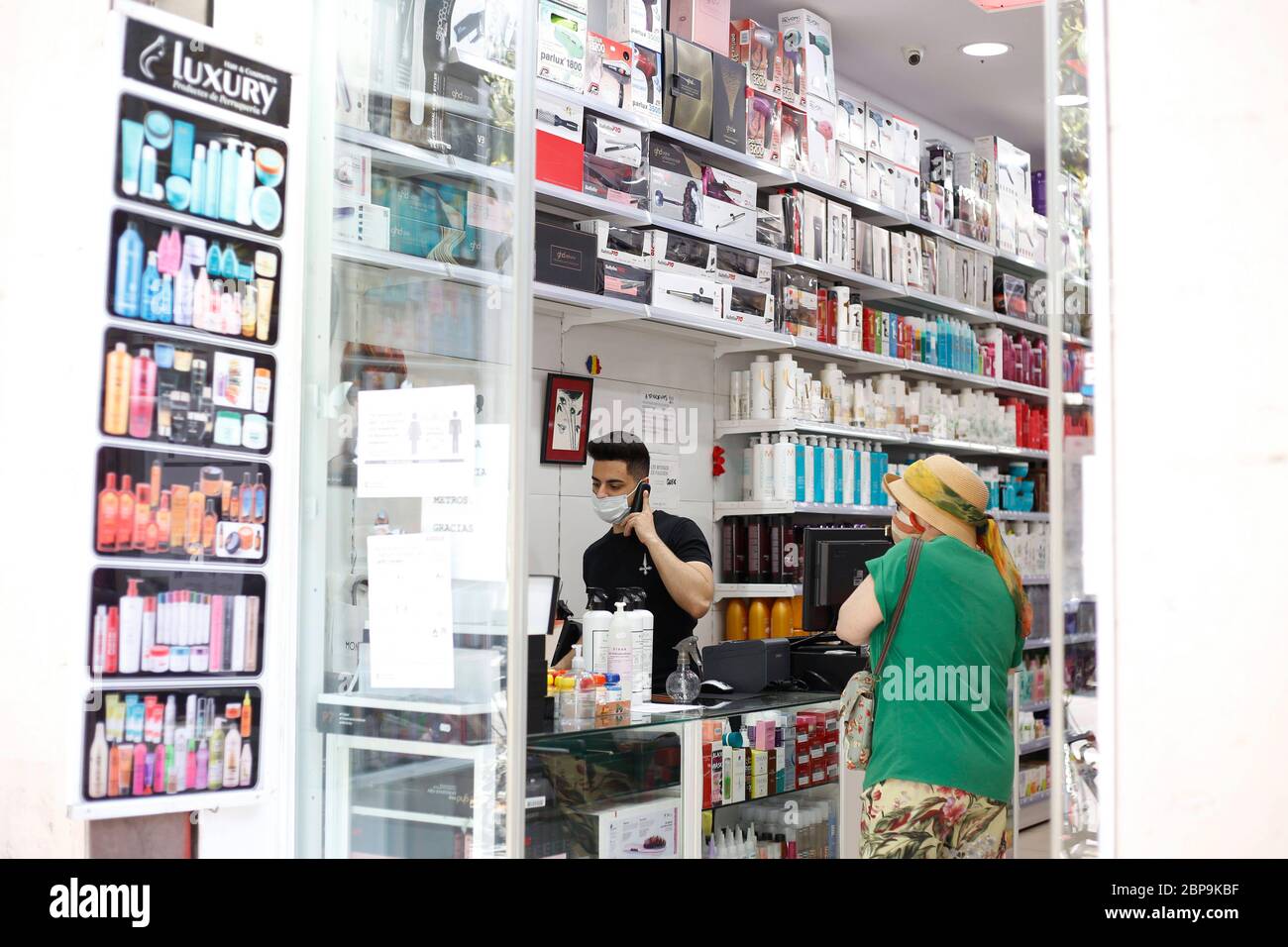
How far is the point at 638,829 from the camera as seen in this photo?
11.1 ft

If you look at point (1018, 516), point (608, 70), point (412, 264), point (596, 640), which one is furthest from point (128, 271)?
point (1018, 516)

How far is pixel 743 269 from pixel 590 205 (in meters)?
1.05

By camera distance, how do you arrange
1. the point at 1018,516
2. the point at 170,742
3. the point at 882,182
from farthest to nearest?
the point at 1018,516
the point at 882,182
the point at 170,742

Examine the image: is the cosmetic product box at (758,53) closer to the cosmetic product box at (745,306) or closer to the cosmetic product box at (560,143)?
the cosmetic product box at (745,306)

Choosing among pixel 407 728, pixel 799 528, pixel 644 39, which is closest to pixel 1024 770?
pixel 799 528

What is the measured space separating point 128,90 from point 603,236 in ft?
8.80

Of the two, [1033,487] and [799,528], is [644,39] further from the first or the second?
[1033,487]

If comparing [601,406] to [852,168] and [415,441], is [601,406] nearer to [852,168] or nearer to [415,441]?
[852,168]

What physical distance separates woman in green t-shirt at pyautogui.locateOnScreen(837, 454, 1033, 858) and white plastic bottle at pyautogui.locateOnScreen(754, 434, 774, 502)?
280cm

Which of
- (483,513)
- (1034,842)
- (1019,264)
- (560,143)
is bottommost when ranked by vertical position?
(1034,842)

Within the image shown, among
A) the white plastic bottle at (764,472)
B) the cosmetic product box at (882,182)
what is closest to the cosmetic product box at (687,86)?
the cosmetic product box at (882,182)

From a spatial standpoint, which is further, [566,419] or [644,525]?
[566,419]

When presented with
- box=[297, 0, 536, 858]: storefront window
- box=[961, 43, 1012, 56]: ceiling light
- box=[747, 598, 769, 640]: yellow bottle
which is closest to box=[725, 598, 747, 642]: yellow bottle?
box=[747, 598, 769, 640]: yellow bottle

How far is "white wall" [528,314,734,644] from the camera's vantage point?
529 cm
